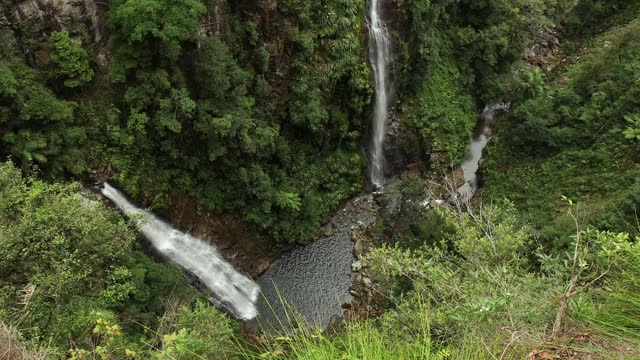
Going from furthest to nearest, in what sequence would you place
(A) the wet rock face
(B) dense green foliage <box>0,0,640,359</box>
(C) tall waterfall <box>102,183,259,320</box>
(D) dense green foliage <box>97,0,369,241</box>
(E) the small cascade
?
(E) the small cascade → (A) the wet rock face → (C) tall waterfall <box>102,183,259,320</box> → (D) dense green foliage <box>97,0,369,241</box> → (B) dense green foliage <box>0,0,640,359</box>

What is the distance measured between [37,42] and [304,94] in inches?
323

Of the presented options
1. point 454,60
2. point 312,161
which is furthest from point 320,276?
point 454,60

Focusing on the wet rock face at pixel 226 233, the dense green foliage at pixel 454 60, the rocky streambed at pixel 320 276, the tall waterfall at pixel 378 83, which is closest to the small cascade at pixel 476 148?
the dense green foliage at pixel 454 60

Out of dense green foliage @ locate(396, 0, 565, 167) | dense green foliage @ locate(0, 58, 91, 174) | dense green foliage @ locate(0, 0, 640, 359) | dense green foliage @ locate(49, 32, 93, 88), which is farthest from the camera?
dense green foliage @ locate(396, 0, 565, 167)

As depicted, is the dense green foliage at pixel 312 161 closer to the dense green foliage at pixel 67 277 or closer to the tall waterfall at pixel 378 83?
the dense green foliage at pixel 67 277

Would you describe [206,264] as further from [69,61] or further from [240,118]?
[69,61]

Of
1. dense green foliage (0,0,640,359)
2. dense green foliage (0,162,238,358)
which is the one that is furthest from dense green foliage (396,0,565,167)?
dense green foliage (0,162,238,358)

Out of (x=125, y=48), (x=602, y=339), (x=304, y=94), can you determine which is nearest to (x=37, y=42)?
(x=125, y=48)

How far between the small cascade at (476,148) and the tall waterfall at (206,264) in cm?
1005

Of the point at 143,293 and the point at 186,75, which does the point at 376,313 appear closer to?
the point at 143,293

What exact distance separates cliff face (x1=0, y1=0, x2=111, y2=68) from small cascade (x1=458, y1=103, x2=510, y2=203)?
1481cm

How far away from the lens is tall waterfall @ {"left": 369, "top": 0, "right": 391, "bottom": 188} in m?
18.2

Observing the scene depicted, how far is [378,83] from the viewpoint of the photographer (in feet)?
61.4

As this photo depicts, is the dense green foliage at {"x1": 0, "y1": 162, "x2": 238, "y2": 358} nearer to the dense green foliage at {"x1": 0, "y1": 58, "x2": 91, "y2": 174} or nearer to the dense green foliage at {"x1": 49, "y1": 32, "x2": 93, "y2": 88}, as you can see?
the dense green foliage at {"x1": 0, "y1": 58, "x2": 91, "y2": 174}
